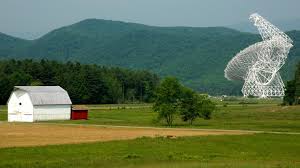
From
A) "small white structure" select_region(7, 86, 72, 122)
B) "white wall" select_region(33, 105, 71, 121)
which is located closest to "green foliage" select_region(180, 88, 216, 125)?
"white wall" select_region(33, 105, 71, 121)

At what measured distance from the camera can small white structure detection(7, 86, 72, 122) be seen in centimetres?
9250

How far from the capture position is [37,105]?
92.6m

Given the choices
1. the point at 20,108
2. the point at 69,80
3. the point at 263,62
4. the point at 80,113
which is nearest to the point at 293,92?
the point at 263,62

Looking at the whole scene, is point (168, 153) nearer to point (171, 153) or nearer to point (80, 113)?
point (171, 153)

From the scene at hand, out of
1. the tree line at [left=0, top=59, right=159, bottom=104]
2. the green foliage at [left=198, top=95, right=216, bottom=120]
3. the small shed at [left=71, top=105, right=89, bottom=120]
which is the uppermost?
the tree line at [left=0, top=59, right=159, bottom=104]

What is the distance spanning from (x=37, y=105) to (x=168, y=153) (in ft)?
185

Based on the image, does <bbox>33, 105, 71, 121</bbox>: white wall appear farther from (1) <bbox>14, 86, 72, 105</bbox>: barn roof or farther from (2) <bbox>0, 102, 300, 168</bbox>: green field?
(2) <bbox>0, 102, 300, 168</bbox>: green field

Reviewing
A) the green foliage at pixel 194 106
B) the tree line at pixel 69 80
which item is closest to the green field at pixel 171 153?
the green foliage at pixel 194 106

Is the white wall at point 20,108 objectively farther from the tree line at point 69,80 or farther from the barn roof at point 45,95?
the tree line at point 69,80

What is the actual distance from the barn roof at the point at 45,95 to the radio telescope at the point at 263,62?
187 feet

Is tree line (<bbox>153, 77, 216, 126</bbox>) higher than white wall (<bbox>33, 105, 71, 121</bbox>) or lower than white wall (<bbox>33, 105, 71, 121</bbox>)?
higher

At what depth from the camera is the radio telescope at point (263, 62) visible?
14350 cm

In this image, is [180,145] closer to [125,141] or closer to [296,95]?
[125,141]

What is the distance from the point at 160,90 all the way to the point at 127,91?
108977 mm
